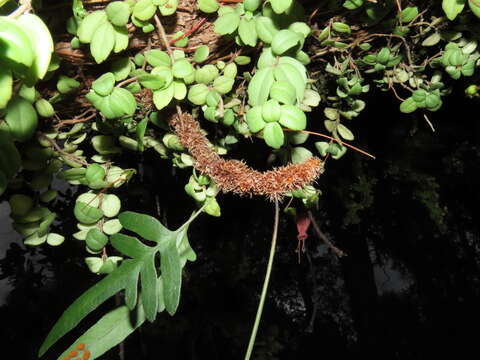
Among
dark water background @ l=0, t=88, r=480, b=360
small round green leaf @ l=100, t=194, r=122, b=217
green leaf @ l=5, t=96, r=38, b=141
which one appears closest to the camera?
green leaf @ l=5, t=96, r=38, b=141

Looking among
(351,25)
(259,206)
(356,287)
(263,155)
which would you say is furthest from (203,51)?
(356,287)

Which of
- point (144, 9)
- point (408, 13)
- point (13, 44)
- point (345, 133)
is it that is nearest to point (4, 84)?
point (13, 44)

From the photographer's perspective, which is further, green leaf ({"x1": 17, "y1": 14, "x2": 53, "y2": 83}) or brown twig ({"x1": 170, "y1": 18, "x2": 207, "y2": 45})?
brown twig ({"x1": 170, "y1": 18, "x2": 207, "y2": 45})

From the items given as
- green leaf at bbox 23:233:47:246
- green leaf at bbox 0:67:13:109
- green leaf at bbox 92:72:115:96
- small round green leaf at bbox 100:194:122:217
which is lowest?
green leaf at bbox 23:233:47:246

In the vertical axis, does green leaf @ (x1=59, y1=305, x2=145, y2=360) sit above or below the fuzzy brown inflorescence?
below

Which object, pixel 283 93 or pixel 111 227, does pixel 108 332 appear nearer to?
pixel 111 227

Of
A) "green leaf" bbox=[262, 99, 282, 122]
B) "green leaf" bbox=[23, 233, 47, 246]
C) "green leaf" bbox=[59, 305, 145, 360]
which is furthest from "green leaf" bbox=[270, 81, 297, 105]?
"green leaf" bbox=[23, 233, 47, 246]

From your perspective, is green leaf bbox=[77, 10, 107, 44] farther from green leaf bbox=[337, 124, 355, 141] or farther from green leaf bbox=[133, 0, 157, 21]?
green leaf bbox=[337, 124, 355, 141]

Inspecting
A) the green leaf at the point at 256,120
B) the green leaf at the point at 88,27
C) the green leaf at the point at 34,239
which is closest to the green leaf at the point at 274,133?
the green leaf at the point at 256,120
